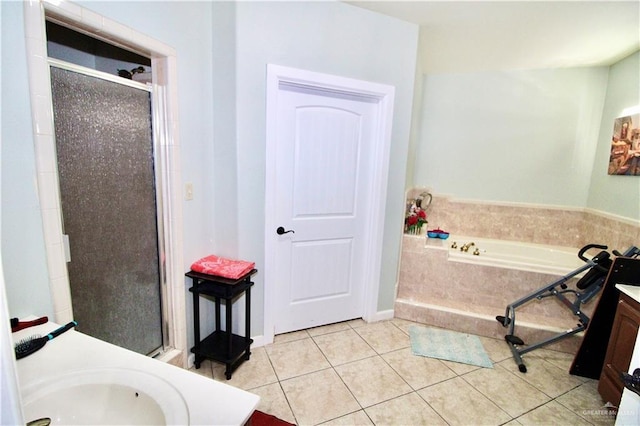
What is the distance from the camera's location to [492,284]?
2779 mm

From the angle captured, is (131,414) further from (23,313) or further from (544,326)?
(544,326)

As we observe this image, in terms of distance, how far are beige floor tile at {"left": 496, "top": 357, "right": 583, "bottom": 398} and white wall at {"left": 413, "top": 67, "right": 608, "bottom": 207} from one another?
2018mm

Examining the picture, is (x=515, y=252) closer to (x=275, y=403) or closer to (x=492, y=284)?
(x=492, y=284)

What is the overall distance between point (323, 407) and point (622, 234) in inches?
124

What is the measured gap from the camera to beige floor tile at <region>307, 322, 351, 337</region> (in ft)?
8.39

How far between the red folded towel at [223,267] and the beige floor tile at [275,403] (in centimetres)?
76

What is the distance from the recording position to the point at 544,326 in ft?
8.14

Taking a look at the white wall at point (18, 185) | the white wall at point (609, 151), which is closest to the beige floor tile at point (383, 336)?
the white wall at point (18, 185)

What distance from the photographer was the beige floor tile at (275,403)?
170cm

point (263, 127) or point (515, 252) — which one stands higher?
point (263, 127)

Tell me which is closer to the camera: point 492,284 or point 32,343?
point 32,343

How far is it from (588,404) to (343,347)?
162 cm

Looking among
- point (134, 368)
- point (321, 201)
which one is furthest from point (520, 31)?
point (134, 368)

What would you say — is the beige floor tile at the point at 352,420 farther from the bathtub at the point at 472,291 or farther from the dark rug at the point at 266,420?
the bathtub at the point at 472,291
